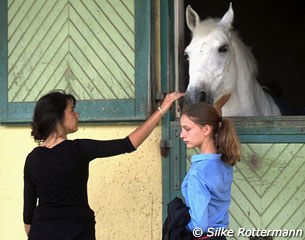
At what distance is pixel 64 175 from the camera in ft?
8.75

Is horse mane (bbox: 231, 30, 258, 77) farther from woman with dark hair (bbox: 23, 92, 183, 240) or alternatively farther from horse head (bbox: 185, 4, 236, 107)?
woman with dark hair (bbox: 23, 92, 183, 240)

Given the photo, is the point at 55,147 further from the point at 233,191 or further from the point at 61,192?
the point at 233,191

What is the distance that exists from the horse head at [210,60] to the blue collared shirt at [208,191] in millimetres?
1061

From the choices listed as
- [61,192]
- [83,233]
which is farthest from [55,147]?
→ [83,233]

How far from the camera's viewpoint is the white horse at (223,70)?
3.64 meters

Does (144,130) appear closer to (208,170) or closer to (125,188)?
(208,170)

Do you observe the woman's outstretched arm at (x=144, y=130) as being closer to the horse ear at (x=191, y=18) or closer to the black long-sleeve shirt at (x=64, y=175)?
the black long-sleeve shirt at (x=64, y=175)

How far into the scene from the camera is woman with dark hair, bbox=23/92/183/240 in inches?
105

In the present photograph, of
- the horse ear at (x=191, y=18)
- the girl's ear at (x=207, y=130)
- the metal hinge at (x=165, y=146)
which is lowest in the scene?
the girl's ear at (x=207, y=130)

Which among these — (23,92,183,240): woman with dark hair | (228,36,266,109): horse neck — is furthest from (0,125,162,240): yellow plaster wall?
(23,92,183,240): woman with dark hair

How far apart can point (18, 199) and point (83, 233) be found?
5.12ft

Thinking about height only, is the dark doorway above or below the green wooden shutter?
above

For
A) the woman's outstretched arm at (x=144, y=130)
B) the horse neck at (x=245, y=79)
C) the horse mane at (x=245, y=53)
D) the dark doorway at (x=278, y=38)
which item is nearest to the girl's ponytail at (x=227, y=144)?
the woman's outstretched arm at (x=144, y=130)

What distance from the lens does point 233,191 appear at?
3.59 m
